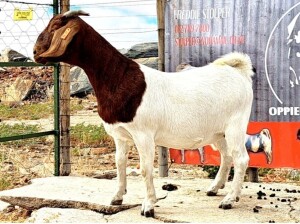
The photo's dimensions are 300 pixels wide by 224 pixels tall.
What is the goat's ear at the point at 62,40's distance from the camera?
5805mm

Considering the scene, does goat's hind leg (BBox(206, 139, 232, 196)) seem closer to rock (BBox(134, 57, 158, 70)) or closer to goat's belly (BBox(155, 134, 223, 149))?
goat's belly (BBox(155, 134, 223, 149))

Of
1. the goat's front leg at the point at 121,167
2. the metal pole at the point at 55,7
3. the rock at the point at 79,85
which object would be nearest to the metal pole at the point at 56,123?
the metal pole at the point at 55,7

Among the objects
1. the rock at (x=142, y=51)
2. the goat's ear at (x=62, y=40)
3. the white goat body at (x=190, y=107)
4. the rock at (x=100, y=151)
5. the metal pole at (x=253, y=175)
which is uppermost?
the goat's ear at (x=62, y=40)

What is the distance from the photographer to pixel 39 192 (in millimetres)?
6887

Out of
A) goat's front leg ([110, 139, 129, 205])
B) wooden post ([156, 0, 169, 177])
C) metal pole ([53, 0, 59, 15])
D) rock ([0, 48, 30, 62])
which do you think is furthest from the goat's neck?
rock ([0, 48, 30, 62])

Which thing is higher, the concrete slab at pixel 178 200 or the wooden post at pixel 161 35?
the wooden post at pixel 161 35

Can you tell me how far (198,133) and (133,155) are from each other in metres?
5.34

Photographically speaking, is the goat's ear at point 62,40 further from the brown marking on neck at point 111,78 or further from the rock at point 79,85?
the rock at point 79,85

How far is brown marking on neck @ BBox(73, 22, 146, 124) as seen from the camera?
5.73 metres

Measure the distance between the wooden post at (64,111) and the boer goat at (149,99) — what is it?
210 centimetres

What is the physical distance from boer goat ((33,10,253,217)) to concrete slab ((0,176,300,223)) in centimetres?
19

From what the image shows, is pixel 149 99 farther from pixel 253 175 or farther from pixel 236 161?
pixel 253 175

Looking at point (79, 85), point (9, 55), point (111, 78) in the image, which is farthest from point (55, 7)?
point (79, 85)

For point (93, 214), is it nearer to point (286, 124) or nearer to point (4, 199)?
point (4, 199)
